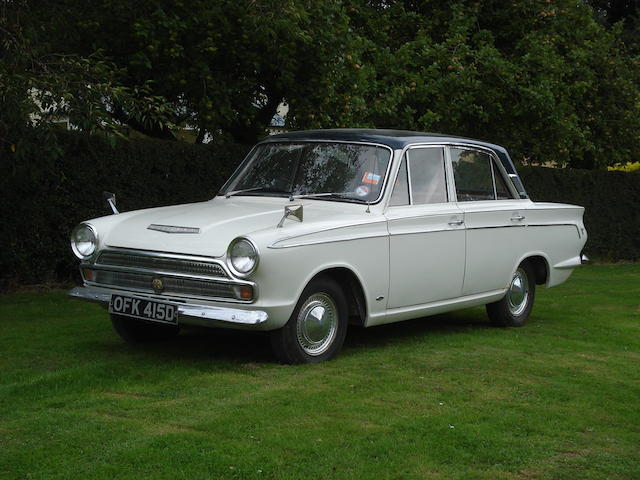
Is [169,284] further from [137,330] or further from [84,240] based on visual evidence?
[137,330]

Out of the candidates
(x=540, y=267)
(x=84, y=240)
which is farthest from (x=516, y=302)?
(x=84, y=240)

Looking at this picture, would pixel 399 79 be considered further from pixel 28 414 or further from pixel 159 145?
pixel 28 414

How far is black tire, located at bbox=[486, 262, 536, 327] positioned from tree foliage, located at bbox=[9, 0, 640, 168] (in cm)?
384

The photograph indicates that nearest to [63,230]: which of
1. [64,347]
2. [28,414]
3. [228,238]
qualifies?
[64,347]

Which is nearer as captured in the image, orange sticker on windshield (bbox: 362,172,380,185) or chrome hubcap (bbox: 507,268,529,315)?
orange sticker on windshield (bbox: 362,172,380,185)

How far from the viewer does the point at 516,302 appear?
10086 millimetres

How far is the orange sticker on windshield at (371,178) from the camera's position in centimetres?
836

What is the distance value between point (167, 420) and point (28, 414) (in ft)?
2.80

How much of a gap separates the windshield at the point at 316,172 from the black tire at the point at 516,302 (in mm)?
2213

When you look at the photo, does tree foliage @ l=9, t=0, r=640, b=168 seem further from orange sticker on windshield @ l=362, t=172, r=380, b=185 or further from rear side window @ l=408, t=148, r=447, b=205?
rear side window @ l=408, t=148, r=447, b=205

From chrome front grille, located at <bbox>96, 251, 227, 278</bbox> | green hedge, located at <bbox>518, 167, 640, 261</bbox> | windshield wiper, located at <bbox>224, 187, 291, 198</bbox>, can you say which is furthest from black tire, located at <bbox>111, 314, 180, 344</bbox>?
green hedge, located at <bbox>518, 167, 640, 261</bbox>

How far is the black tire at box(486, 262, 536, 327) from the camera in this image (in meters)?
9.88

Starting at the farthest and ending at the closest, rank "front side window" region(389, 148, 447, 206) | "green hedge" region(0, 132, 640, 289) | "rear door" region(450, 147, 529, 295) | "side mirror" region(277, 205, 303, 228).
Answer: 1. "green hedge" region(0, 132, 640, 289)
2. "rear door" region(450, 147, 529, 295)
3. "front side window" region(389, 148, 447, 206)
4. "side mirror" region(277, 205, 303, 228)

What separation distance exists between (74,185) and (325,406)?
7040mm
